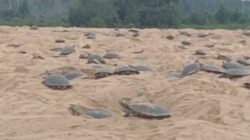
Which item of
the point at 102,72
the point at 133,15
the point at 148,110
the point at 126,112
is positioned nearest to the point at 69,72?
the point at 102,72

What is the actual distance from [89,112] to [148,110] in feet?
1.18

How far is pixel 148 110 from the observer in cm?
330

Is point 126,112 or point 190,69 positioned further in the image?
point 190,69

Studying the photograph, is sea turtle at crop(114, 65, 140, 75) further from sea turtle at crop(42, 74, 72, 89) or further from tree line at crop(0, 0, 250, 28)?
tree line at crop(0, 0, 250, 28)

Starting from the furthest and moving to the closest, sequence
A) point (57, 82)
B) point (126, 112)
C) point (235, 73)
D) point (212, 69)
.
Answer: point (212, 69) → point (235, 73) → point (57, 82) → point (126, 112)

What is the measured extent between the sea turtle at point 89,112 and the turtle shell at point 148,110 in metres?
0.16

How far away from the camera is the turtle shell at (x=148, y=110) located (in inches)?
129

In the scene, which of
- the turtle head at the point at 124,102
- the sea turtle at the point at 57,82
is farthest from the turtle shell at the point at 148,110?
the sea turtle at the point at 57,82

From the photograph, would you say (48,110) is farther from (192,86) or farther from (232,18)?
(232,18)

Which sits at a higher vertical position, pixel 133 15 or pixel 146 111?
pixel 146 111

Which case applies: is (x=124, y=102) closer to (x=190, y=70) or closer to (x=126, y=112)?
(x=126, y=112)

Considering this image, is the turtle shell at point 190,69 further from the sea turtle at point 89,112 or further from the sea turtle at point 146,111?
the sea turtle at point 89,112

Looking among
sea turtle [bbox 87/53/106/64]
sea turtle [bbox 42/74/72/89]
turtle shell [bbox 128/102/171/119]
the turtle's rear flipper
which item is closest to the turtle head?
the turtle's rear flipper

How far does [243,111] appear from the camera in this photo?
3.46 metres
